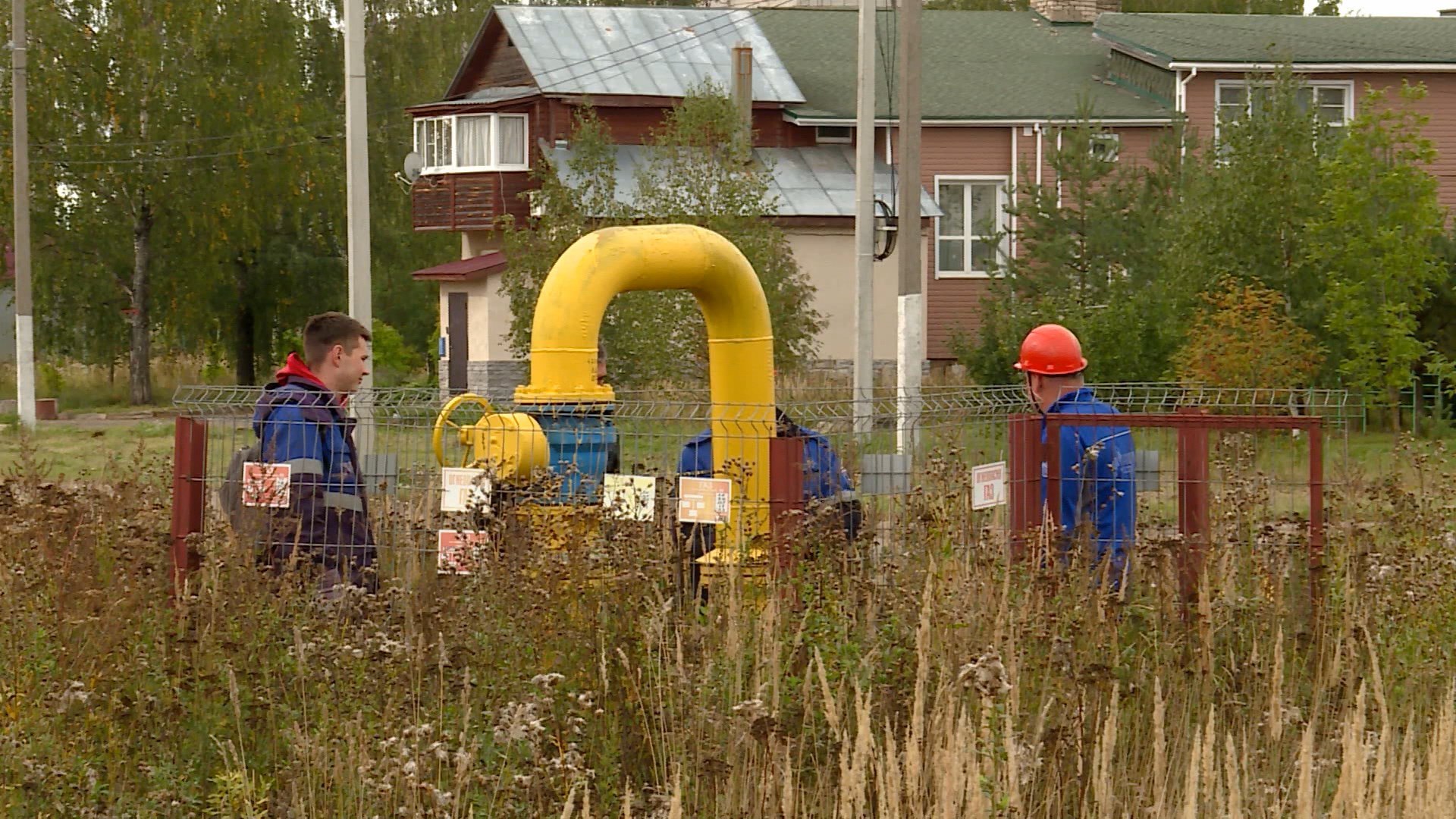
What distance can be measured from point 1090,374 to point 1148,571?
2020 centimetres

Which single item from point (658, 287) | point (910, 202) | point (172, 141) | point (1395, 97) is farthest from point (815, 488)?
point (172, 141)

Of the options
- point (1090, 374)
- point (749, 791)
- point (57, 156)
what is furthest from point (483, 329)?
point (749, 791)

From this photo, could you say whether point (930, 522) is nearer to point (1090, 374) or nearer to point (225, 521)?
point (225, 521)

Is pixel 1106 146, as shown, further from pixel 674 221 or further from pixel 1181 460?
pixel 1181 460

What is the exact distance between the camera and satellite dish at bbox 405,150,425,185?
131 ft

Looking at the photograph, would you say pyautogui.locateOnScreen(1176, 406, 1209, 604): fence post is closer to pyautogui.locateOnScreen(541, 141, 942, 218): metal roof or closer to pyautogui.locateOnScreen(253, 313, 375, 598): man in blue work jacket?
pyautogui.locateOnScreen(253, 313, 375, 598): man in blue work jacket

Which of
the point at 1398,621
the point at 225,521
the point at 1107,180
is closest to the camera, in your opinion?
the point at 1398,621

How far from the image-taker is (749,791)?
16.7ft

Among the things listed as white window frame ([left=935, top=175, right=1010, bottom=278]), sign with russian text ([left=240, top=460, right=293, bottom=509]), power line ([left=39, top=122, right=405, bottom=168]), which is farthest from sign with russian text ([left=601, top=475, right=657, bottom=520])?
power line ([left=39, top=122, right=405, bottom=168])

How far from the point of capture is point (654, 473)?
7.32m

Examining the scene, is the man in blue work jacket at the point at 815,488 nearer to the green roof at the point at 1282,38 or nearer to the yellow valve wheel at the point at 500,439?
the yellow valve wheel at the point at 500,439

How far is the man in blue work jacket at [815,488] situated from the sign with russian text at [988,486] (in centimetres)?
45

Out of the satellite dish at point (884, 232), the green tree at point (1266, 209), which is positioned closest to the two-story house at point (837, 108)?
the satellite dish at point (884, 232)

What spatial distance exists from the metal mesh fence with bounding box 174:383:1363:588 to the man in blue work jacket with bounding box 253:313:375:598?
10 mm
